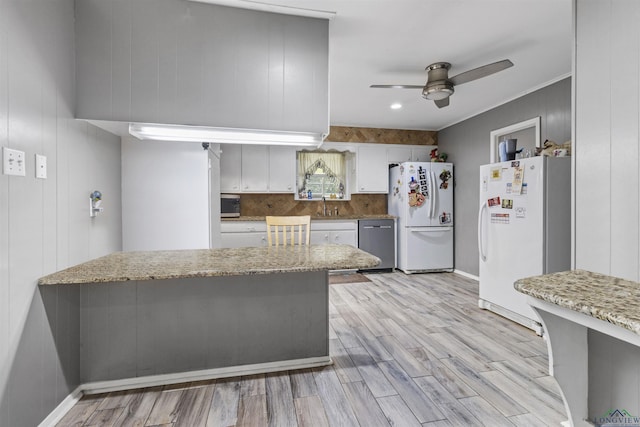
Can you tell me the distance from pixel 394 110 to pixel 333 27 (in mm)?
2298

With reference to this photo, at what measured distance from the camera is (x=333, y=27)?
2293 millimetres

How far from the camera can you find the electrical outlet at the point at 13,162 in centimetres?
125

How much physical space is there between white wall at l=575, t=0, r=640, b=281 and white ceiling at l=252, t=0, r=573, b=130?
0.70 meters

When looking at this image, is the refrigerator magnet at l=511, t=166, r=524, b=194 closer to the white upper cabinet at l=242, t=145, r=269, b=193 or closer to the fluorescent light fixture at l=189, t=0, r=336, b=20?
the fluorescent light fixture at l=189, t=0, r=336, b=20

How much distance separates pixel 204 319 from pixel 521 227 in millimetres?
2793

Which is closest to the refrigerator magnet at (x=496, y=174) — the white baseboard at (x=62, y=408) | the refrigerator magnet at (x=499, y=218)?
the refrigerator magnet at (x=499, y=218)

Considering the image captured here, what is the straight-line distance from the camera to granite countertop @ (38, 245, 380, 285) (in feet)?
4.83

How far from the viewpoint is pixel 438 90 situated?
2904 mm

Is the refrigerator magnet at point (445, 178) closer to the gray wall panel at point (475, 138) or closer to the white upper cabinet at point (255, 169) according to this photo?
the gray wall panel at point (475, 138)

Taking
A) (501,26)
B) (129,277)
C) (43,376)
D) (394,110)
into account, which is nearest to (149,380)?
(43,376)

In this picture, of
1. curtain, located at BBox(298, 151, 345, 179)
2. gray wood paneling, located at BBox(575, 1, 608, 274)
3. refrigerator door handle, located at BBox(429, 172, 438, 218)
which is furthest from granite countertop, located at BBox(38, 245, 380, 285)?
curtain, located at BBox(298, 151, 345, 179)

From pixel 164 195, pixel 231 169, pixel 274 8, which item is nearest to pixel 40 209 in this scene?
pixel 164 195

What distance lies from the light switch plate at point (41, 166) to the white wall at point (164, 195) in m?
0.90

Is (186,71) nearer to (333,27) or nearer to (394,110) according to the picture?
(333,27)
